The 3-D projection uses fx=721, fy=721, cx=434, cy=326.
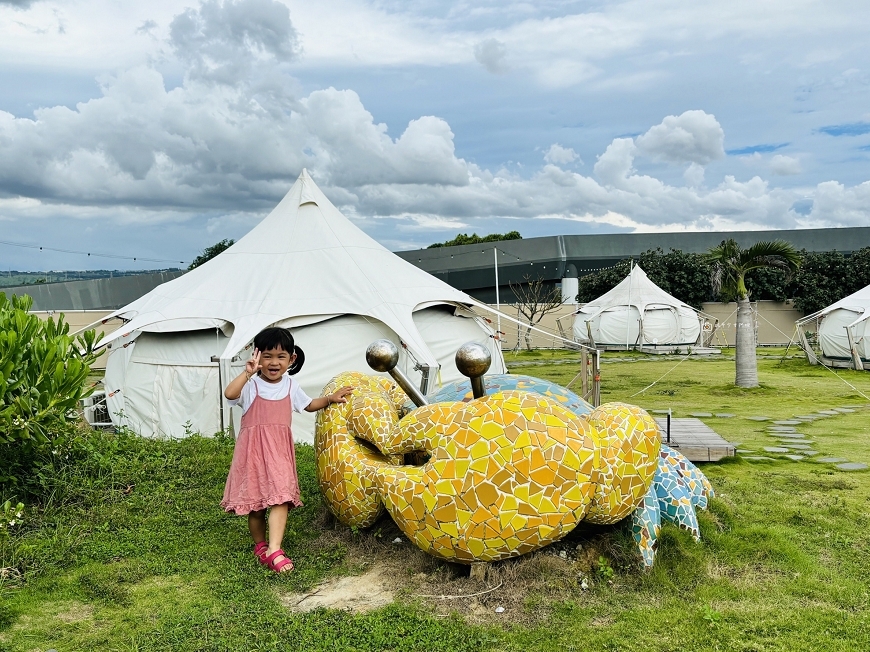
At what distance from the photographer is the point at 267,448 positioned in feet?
14.2

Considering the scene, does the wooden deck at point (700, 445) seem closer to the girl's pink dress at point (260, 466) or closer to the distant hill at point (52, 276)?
the girl's pink dress at point (260, 466)

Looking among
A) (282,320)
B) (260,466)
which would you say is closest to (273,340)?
(260,466)

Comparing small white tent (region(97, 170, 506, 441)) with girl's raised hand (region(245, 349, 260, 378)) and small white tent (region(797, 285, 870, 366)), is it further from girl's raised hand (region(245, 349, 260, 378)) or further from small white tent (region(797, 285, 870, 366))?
small white tent (region(797, 285, 870, 366))

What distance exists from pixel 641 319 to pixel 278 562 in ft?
71.6

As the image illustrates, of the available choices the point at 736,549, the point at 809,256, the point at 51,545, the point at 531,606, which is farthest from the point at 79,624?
the point at 809,256

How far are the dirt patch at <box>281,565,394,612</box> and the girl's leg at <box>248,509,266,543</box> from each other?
2.03 ft

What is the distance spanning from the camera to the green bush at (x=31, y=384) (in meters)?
4.91

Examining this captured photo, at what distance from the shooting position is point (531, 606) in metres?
3.76

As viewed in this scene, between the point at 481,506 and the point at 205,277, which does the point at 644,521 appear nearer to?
the point at 481,506

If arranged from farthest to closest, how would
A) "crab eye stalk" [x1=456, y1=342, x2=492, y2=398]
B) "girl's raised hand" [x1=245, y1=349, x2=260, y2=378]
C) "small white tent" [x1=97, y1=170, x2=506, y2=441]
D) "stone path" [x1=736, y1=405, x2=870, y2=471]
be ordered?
"small white tent" [x1=97, y1=170, x2=506, y2=441]
"stone path" [x1=736, y1=405, x2=870, y2=471]
"girl's raised hand" [x1=245, y1=349, x2=260, y2=378]
"crab eye stalk" [x1=456, y1=342, x2=492, y2=398]

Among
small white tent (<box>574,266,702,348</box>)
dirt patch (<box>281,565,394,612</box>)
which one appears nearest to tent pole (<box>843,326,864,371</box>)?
small white tent (<box>574,266,702,348</box>)

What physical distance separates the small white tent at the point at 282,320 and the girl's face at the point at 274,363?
433 centimetres

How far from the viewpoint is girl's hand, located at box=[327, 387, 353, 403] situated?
A: 4.69 metres

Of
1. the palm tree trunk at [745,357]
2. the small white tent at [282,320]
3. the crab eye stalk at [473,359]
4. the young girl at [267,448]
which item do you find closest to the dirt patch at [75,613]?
the young girl at [267,448]
